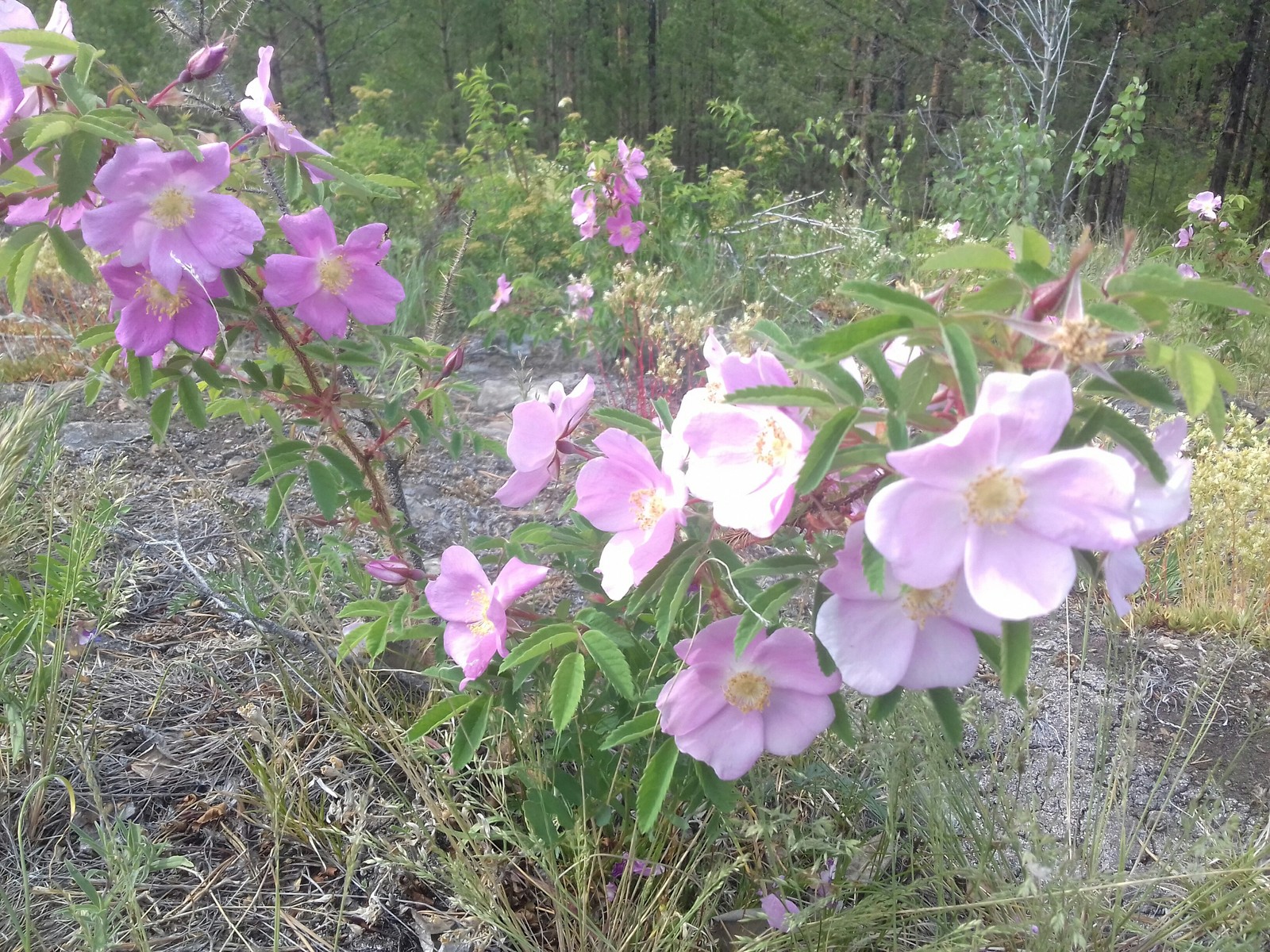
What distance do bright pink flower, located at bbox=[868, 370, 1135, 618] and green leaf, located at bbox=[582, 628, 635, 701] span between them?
0.44 metres

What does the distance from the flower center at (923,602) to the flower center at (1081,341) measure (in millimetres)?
236

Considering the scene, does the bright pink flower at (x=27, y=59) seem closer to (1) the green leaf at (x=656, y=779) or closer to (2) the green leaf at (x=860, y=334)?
(2) the green leaf at (x=860, y=334)

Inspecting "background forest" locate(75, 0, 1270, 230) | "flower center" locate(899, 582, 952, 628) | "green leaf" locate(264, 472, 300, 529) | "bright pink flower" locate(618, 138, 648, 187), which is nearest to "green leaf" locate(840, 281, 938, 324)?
"flower center" locate(899, 582, 952, 628)

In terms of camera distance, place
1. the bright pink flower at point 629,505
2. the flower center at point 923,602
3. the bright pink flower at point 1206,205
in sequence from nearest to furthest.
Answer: the flower center at point 923,602 → the bright pink flower at point 629,505 → the bright pink flower at point 1206,205

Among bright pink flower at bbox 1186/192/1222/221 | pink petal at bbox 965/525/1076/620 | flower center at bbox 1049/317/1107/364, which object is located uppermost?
flower center at bbox 1049/317/1107/364

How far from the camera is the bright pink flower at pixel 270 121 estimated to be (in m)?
1.18

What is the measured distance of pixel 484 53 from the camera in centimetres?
1623

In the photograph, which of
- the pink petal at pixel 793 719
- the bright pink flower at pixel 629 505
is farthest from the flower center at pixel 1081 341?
the pink petal at pixel 793 719

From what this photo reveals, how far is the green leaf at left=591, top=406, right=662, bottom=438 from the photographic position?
1.00 meters

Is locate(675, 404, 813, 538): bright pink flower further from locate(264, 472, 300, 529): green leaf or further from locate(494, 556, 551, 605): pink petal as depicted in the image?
A: locate(264, 472, 300, 529): green leaf

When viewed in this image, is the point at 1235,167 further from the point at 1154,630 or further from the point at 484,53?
the point at 1154,630

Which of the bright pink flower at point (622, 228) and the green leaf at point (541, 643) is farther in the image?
the bright pink flower at point (622, 228)

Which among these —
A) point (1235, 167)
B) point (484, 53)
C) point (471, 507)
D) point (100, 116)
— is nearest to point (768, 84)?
point (484, 53)

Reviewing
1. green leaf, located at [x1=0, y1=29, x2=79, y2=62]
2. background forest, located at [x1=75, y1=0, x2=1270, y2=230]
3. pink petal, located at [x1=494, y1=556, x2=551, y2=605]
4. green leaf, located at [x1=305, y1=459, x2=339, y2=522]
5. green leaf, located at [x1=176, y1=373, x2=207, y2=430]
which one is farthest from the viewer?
background forest, located at [x1=75, y1=0, x2=1270, y2=230]
